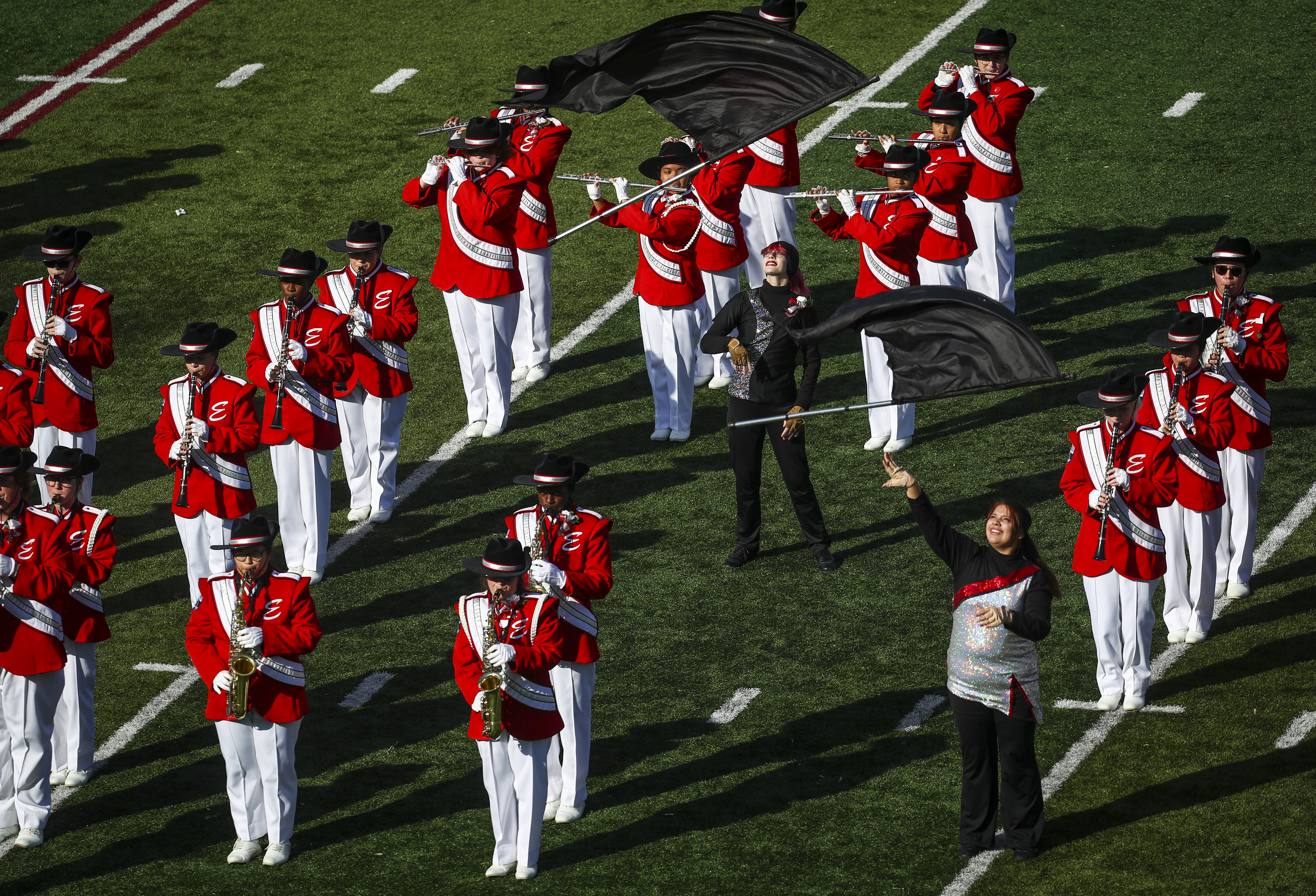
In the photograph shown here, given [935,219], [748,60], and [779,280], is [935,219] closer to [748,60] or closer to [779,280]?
[779,280]

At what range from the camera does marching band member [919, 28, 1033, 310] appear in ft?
55.4

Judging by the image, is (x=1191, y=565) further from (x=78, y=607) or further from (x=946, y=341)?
(x=78, y=607)

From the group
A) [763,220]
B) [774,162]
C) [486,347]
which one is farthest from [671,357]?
[774,162]

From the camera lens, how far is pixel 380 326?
14594 mm

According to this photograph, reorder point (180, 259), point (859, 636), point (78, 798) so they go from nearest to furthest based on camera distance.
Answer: point (78, 798)
point (859, 636)
point (180, 259)

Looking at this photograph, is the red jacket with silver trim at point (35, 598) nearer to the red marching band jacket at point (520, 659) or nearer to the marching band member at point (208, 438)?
the marching band member at point (208, 438)

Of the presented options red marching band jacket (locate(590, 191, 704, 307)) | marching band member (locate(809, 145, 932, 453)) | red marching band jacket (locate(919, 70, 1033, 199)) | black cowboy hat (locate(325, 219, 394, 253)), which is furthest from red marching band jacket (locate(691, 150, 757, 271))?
black cowboy hat (locate(325, 219, 394, 253))

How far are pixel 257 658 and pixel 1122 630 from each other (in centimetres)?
513

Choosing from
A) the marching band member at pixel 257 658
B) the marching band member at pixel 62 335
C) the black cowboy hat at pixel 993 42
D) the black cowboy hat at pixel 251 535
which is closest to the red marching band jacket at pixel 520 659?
the marching band member at pixel 257 658

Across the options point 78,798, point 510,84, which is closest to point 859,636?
point 78,798

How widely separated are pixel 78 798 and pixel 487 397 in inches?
211

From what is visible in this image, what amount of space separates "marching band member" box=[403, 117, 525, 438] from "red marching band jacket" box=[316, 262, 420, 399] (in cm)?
90

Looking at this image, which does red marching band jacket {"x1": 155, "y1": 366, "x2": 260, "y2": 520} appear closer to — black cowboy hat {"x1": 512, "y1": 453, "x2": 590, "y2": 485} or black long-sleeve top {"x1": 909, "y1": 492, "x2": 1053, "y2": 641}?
black cowboy hat {"x1": 512, "y1": 453, "x2": 590, "y2": 485}

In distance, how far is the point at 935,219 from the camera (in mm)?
15742
